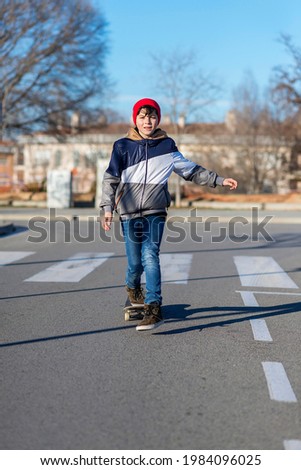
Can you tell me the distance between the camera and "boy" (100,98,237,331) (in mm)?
5184

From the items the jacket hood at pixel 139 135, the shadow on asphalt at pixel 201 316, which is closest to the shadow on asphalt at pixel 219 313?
the shadow on asphalt at pixel 201 316

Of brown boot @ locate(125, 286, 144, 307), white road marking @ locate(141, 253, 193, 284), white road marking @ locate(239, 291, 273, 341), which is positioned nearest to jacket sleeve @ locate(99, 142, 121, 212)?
brown boot @ locate(125, 286, 144, 307)

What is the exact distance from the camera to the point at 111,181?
5.21m

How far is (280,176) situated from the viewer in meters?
38.2

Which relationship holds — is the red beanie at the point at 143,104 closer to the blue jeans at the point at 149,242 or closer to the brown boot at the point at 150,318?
the blue jeans at the point at 149,242

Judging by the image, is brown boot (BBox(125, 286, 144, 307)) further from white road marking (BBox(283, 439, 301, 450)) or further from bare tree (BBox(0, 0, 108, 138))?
bare tree (BBox(0, 0, 108, 138))

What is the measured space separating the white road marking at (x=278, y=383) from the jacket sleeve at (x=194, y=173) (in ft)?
5.43

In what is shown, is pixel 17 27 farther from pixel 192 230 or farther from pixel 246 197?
pixel 192 230

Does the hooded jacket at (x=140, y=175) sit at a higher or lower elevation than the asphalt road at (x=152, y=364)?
higher

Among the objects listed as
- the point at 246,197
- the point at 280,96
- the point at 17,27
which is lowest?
the point at 246,197

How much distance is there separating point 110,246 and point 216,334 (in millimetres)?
7187

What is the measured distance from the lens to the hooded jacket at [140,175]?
518 cm
